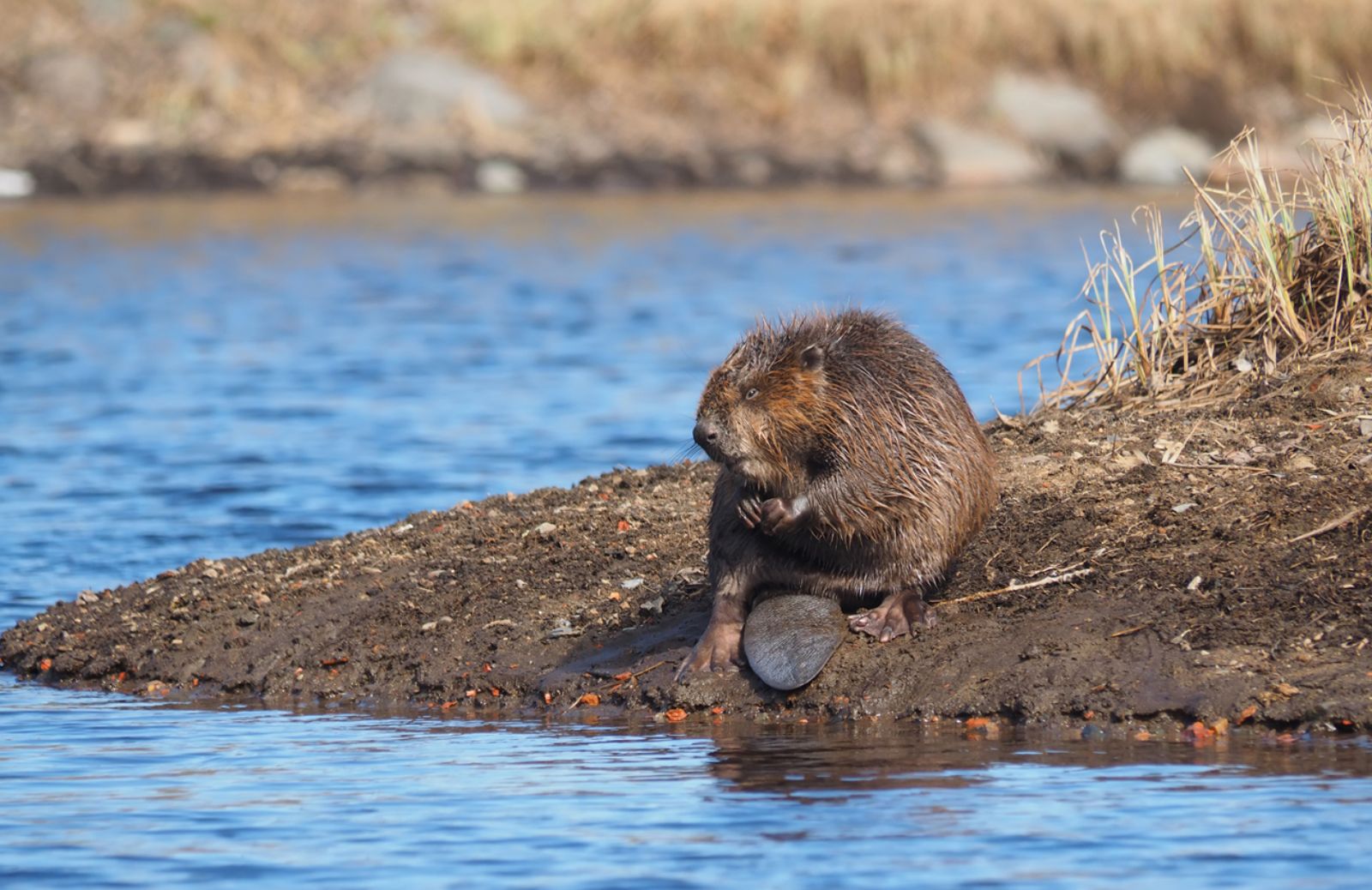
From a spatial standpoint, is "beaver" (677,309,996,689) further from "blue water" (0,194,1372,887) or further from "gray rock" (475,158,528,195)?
"gray rock" (475,158,528,195)

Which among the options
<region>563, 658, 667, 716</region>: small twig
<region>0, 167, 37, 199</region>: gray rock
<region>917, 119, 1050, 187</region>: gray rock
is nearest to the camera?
<region>563, 658, 667, 716</region>: small twig

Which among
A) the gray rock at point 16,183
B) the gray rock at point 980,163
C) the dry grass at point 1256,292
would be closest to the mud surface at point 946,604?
the dry grass at point 1256,292

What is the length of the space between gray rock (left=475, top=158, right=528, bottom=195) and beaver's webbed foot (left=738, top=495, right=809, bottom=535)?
957 inches

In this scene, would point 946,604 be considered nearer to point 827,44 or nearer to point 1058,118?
point 1058,118

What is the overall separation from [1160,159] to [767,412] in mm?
25898

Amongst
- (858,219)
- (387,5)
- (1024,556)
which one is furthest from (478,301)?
(1024,556)

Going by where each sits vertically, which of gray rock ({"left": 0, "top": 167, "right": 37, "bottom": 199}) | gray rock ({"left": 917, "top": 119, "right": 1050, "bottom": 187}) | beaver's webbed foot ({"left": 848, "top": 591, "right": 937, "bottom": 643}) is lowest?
beaver's webbed foot ({"left": 848, "top": 591, "right": 937, "bottom": 643})

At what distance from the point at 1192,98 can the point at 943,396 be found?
27051 mm

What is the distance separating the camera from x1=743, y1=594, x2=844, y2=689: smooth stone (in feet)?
21.9

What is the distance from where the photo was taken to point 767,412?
6.64 meters

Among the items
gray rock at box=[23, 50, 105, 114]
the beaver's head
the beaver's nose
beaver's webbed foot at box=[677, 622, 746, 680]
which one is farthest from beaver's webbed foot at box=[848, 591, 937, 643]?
gray rock at box=[23, 50, 105, 114]

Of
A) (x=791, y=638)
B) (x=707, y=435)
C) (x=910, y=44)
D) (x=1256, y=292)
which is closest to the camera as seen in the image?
(x=707, y=435)

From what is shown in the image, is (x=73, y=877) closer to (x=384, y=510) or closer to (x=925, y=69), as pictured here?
(x=384, y=510)

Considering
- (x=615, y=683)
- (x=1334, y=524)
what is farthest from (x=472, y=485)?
(x=1334, y=524)
